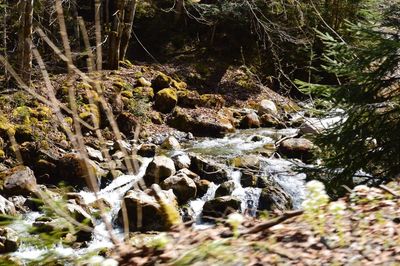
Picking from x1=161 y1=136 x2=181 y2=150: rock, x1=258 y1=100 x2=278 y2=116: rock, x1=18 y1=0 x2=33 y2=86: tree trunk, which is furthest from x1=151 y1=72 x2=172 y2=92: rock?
x1=18 y1=0 x2=33 y2=86: tree trunk

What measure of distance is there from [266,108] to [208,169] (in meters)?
6.70

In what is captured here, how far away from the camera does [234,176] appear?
10.9 m

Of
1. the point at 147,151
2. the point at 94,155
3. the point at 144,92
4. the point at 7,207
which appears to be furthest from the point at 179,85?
the point at 7,207

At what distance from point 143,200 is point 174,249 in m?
5.38

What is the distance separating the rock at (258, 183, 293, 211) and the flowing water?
204 mm

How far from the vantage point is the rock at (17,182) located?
9250mm

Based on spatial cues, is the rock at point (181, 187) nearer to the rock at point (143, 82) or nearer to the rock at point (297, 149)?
the rock at point (297, 149)

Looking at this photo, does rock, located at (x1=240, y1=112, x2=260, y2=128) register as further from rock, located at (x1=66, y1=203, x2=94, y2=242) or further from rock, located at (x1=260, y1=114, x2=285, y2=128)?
rock, located at (x1=66, y1=203, x2=94, y2=242)

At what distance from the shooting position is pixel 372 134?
291 inches

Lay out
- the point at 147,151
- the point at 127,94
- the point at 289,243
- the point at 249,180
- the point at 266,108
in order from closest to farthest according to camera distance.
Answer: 1. the point at 289,243
2. the point at 249,180
3. the point at 147,151
4. the point at 127,94
5. the point at 266,108

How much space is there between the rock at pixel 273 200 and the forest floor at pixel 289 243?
5.95 metres

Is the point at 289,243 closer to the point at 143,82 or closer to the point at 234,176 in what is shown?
the point at 234,176

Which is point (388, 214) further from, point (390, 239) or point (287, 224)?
point (287, 224)

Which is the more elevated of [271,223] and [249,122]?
[271,223]
